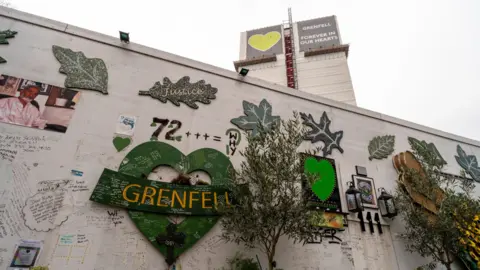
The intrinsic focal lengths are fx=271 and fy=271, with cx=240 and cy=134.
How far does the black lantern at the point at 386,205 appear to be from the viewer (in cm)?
928

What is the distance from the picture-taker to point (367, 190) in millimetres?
9852

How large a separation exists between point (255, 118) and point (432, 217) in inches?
271

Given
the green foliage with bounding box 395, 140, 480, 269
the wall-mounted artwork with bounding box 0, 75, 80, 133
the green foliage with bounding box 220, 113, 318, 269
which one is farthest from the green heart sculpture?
the green foliage with bounding box 395, 140, 480, 269

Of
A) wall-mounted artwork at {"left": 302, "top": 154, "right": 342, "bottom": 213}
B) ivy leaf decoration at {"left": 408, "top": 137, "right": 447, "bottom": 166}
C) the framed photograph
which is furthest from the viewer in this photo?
ivy leaf decoration at {"left": 408, "top": 137, "right": 447, "bottom": 166}

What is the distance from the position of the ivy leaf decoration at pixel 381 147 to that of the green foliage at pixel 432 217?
118cm

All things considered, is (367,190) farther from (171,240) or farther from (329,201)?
A: (171,240)

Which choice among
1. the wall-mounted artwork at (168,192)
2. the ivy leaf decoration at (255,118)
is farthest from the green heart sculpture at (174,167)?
the ivy leaf decoration at (255,118)

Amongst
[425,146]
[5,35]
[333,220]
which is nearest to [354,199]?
[333,220]

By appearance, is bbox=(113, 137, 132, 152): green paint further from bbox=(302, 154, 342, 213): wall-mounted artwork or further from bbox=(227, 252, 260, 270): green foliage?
bbox=(302, 154, 342, 213): wall-mounted artwork

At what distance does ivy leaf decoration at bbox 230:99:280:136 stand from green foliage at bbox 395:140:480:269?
5.29 meters

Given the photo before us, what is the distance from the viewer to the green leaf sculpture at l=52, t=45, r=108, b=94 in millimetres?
8062

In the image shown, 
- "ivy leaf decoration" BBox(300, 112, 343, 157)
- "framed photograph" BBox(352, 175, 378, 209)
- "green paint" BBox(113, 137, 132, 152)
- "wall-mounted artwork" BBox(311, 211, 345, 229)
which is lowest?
"wall-mounted artwork" BBox(311, 211, 345, 229)

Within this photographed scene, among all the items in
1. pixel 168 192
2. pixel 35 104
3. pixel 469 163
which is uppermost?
pixel 469 163

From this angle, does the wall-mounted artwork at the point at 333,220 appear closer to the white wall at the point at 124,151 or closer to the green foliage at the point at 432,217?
the white wall at the point at 124,151
